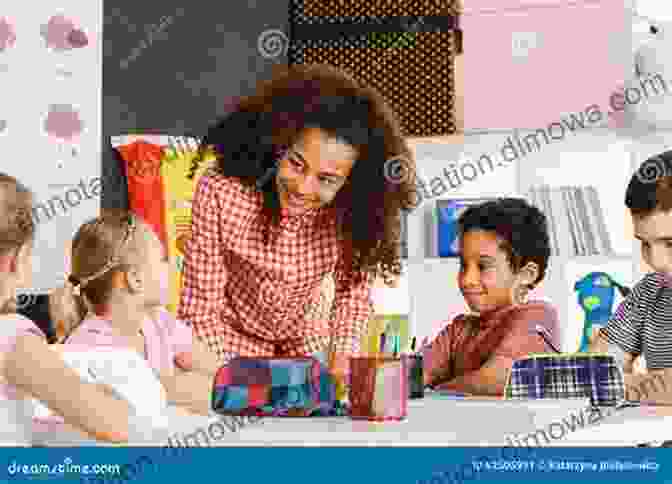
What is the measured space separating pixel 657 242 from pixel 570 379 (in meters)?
0.55

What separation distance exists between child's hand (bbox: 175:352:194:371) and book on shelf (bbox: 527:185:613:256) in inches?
35.7

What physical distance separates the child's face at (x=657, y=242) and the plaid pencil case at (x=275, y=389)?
1.13 metres

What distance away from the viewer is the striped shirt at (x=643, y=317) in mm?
2285

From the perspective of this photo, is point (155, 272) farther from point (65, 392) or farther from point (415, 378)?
point (65, 392)

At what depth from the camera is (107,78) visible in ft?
8.41

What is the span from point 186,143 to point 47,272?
1.54 ft

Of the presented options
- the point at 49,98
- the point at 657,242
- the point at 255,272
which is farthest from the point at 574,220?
the point at 49,98

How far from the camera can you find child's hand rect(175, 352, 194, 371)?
219 centimetres

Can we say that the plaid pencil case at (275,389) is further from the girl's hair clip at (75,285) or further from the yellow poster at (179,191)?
the yellow poster at (179,191)

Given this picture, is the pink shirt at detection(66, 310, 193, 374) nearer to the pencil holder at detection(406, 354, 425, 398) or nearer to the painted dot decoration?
the pencil holder at detection(406, 354, 425, 398)

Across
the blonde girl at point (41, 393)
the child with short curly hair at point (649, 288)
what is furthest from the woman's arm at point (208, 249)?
the blonde girl at point (41, 393)

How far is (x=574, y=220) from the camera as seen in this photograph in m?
2.38
